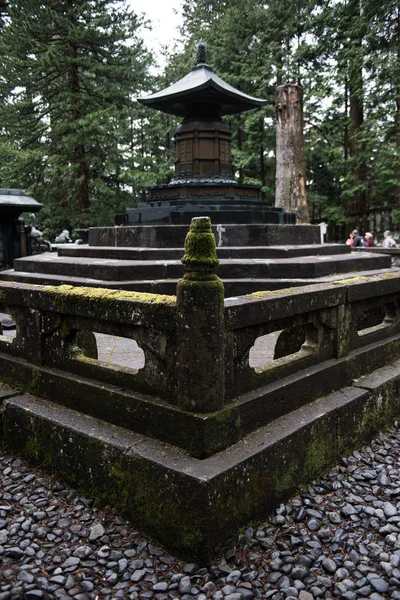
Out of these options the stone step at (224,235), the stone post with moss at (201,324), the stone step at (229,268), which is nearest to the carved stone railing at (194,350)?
the stone post with moss at (201,324)

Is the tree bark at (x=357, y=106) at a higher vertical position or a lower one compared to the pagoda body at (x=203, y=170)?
higher

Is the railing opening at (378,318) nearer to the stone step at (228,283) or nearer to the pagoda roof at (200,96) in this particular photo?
the stone step at (228,283)

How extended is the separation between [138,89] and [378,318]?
1678 cm

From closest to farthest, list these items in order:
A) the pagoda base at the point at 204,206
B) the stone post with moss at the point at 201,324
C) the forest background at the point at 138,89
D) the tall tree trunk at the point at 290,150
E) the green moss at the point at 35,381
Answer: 1. the stone post with moss at the point at 201,324
2. the green moss at the point at 35,381
3. the pagoda base at the point at 204,206
4. the tall tree trunk at the point at 290,150
5. the forest background at the point at 138,89

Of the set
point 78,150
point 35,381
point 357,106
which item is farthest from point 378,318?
point 357,106

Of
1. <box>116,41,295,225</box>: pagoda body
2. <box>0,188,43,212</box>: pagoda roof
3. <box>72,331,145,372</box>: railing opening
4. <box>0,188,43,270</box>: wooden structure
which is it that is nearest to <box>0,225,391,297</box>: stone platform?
<box>72,331,145,372</box>: railing opening

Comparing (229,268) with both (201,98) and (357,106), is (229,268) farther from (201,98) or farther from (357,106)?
(357,106)

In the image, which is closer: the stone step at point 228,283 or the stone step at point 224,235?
the stone step at point 228,283

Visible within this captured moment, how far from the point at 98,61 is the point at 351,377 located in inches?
692

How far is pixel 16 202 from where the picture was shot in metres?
12.2

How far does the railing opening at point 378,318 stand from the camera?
4.31 meters

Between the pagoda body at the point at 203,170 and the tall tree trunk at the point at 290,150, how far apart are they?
117 inches

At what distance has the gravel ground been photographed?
2.04m

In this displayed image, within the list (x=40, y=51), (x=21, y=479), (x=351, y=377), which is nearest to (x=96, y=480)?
(x=21, y=479)
